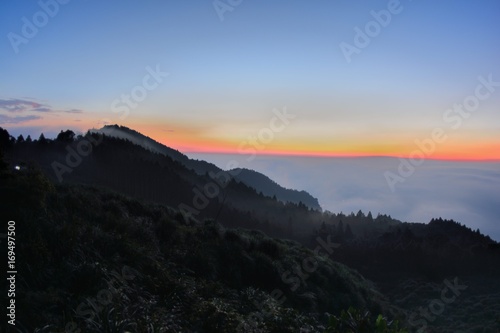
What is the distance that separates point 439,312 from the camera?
30.6 metres

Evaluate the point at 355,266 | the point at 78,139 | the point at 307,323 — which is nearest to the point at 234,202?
the point at 78,139

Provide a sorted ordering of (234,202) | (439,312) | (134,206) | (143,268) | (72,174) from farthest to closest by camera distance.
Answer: (234,202)
(72,174)
(439,312)
(134,206)
(143,268)

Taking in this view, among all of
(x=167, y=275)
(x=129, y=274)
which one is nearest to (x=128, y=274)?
(x=129, y=274)

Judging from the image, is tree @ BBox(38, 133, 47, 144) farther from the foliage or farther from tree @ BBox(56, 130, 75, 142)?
the foliage

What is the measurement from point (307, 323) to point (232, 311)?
9.65 ft

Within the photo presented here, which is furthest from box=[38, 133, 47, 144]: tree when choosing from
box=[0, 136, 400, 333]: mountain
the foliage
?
the foliage

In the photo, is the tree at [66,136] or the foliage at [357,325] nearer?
the foliage at [357,325]

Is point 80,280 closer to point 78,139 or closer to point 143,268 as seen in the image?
point 143,268

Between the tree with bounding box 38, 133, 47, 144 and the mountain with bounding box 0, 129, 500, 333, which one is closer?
the mountain with bounding box 0, 129, 500, 333

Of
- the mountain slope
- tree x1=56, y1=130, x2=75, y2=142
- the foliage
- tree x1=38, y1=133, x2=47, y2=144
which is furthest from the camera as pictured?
tree x1=56, y1=130, x2=75, y2=142

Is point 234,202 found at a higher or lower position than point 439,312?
higher

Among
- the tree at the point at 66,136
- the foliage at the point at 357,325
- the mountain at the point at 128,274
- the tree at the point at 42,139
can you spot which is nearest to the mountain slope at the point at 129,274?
the mountain at the point at 128,274

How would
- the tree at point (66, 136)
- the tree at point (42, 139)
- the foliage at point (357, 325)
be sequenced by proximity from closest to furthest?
the foliage at point (357, 325) → the tree at point (42, 139) → the tree at point (66, 136)

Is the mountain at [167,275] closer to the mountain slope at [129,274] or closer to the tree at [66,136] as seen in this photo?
the mountain slope at [129,274]
